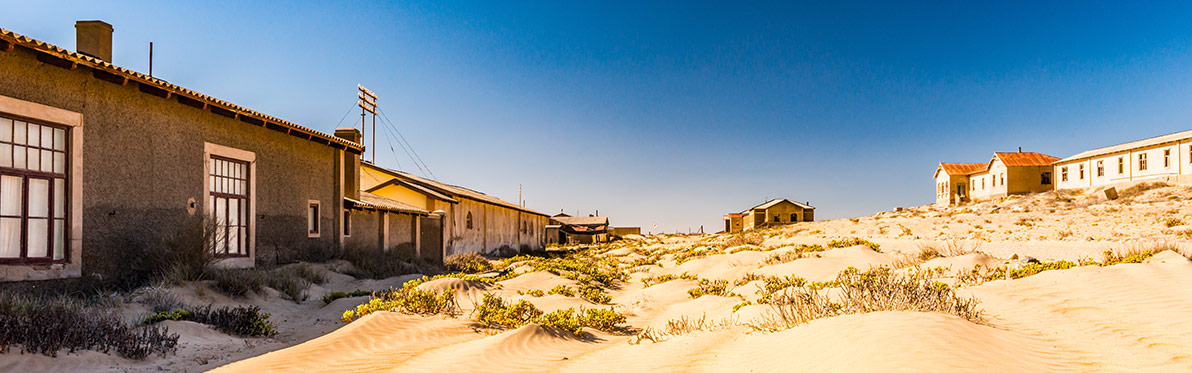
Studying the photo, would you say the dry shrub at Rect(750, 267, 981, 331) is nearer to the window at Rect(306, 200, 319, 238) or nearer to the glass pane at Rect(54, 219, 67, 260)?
the glass pane at Rect(54, 219, 67, 260)

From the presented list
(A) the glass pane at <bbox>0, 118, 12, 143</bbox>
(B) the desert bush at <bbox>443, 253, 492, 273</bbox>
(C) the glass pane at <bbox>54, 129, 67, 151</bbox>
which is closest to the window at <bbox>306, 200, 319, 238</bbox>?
(B) the desert bush at <bbox>443, 253, 492, 273</bbox>

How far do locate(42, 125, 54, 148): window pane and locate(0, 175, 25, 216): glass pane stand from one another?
62 centimetres

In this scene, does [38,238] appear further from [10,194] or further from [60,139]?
[60,139]

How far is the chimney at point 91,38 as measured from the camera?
39.6 feet

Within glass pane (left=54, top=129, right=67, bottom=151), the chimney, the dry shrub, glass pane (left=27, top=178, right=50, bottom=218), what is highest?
the chimney

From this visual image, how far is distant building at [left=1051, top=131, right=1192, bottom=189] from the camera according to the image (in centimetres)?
3219

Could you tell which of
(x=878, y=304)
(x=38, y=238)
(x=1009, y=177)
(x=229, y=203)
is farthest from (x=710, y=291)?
(x=1009, y=177)

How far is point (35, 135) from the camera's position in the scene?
8.99 meters

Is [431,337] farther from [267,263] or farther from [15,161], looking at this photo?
[267,263]

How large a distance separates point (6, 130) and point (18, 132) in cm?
17

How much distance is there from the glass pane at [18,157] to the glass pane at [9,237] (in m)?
0.79

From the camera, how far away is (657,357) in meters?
6.25

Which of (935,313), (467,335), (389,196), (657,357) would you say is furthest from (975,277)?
(389,196)

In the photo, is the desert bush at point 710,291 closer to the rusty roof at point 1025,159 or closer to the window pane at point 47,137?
the window pane at point 47,137
